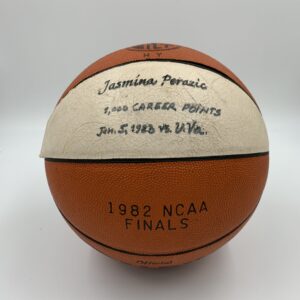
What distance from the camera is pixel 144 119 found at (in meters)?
1.32

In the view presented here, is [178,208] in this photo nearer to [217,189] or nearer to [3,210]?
[217,189]

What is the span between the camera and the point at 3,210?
2.28 m

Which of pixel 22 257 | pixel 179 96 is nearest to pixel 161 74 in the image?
pixel 179 96

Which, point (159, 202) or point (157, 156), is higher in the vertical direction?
point (157, 156)

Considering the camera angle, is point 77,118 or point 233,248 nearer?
point 77,118

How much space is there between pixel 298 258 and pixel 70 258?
3.41 feet

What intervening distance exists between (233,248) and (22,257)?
0.99 metres

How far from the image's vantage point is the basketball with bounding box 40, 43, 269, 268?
1318 millimetres

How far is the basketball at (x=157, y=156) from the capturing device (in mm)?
1318

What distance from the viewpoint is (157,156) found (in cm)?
131

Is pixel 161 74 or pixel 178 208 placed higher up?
pixel 161 74

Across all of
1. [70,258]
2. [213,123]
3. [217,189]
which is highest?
[213,123]

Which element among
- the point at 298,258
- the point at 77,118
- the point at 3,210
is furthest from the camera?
the point at 3,210

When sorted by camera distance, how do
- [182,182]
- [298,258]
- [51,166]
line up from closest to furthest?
[182,182] → [51,166] → [298,258]
